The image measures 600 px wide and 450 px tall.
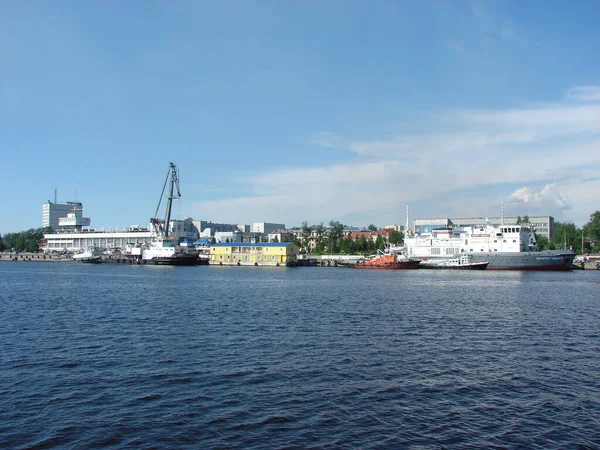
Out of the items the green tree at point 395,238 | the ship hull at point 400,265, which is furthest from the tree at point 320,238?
the ship hull at point 400,265

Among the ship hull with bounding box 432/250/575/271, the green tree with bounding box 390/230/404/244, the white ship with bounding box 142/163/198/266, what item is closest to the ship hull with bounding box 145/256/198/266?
the white ship with bounding box 142/163/198/266

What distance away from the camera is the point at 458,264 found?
4218 inches

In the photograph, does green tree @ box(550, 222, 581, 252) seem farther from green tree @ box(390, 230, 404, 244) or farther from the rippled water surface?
the rippled water surface

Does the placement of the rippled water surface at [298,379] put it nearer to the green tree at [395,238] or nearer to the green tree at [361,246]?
the green tree at [361,246]

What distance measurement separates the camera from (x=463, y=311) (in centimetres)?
3922

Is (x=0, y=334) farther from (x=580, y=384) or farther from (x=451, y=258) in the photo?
(x=451, y=258)

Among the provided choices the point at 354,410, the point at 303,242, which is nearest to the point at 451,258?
the point at 303,242

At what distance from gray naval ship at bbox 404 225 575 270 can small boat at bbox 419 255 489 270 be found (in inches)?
35.9

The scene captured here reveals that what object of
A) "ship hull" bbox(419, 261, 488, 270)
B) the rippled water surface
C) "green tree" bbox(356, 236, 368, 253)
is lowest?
the rippled water surface

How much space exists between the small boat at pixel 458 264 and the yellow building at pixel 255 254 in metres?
34.4

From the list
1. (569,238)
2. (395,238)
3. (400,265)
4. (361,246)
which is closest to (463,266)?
(400,265)

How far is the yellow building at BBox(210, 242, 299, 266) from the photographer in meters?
130

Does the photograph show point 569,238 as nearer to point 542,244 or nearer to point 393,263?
point 542,244

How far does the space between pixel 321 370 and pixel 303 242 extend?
167 meters
